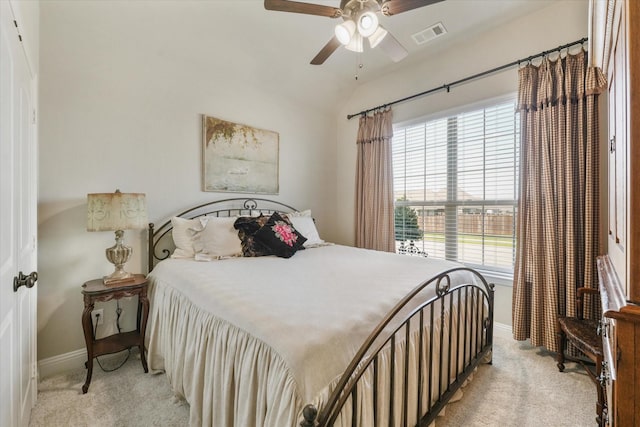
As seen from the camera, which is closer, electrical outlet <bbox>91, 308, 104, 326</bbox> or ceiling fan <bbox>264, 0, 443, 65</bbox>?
ceiling fan <bbox>264, 0, 443, 65</bbox>

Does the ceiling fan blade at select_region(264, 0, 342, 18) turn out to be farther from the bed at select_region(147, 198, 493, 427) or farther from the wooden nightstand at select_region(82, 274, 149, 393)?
the wooden nightstand at select_region(82, 274, 149, 393)

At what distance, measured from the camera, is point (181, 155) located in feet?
9.14

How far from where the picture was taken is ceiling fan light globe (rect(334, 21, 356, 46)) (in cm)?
180

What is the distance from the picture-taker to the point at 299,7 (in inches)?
68.4

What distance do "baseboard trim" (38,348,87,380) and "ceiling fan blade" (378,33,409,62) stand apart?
10.7ft

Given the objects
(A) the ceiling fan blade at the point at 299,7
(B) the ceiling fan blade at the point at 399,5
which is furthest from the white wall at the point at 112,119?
(B) the ceiling fan blade at the point at 399,5

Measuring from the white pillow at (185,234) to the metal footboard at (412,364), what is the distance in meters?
1.87

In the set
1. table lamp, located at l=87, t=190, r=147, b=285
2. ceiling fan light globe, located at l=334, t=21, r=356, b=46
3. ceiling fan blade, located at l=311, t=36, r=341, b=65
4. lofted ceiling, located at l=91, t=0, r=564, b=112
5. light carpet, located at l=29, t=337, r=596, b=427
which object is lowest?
light carpet, located at l=29, t=337, r=596, b=427

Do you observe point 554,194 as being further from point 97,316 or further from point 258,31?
point 97,316

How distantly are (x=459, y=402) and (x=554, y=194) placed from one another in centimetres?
176

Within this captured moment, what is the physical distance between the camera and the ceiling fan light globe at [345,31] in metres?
1.80

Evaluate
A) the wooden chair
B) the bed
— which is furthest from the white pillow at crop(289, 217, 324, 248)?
the wooden chair

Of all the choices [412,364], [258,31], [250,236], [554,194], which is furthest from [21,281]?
[554,194]

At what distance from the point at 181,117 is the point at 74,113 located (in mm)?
803
